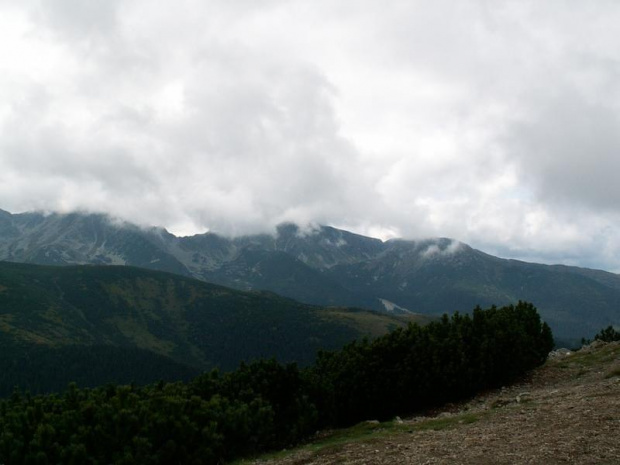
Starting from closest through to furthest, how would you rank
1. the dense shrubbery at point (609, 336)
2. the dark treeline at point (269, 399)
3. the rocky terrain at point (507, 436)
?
1. the rocky terrain at point (507, 436)
2. the dark treeline at point (269, 399)
3. the dense shrubbery at point (609, 336)

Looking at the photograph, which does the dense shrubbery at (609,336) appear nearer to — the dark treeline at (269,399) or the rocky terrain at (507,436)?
the dark treeline at (269,399)

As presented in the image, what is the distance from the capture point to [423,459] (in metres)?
19.0

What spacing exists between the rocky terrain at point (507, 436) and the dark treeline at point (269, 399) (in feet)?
8.94

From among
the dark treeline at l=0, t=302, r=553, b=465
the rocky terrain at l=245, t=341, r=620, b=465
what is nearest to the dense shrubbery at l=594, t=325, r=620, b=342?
the dark treeline at l=0, t=302, r=553, b=465

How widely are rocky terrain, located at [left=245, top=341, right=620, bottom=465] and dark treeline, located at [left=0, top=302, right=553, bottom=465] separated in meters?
2.72

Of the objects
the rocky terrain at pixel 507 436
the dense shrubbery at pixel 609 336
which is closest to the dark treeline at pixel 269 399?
the rocky terrain at pixel 507 436

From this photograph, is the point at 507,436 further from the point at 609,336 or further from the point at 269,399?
the point at 609,336

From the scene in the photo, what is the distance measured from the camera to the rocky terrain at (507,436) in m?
17.5

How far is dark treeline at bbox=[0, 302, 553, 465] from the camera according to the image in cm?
2452

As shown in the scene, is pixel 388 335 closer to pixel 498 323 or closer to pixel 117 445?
pixel 498 323

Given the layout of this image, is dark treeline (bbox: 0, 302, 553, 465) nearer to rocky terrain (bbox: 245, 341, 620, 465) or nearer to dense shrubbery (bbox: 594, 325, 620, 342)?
rocky terrain (bbox: 245, 341, 620, 465)

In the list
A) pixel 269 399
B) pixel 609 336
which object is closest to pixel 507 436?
pixel 269 399

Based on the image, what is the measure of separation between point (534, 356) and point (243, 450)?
84.7 feet

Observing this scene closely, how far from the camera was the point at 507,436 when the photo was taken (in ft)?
67.1
